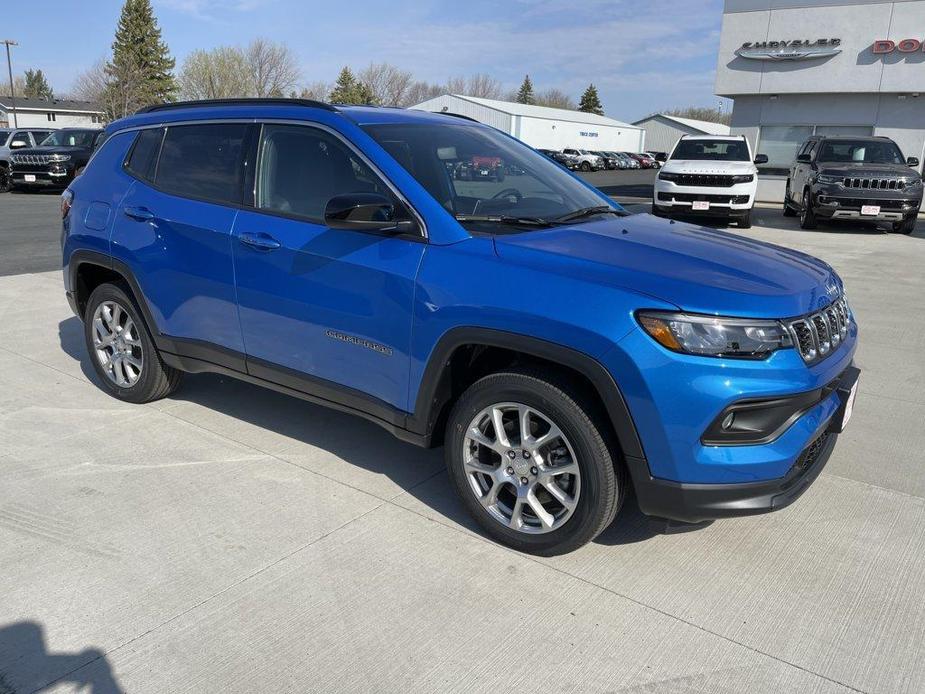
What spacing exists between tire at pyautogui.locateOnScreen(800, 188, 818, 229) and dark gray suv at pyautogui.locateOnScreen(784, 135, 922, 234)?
2 cm

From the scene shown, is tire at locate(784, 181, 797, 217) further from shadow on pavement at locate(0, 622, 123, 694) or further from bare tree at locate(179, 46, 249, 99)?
bare tree at locate(179, 46, 249, 99)

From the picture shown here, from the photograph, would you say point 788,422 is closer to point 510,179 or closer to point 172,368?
point 510,179

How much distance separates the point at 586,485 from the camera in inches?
116

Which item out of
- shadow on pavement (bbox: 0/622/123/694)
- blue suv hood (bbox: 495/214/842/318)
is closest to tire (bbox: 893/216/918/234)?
blue suv hood (bbox: 495/214/842/318)

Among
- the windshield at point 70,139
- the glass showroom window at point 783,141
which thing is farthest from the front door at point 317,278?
the glass showroom window at point 783,141

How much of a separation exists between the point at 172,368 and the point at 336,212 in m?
2.11

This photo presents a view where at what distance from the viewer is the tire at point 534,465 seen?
2.90 metres

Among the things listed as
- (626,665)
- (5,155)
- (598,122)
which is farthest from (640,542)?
(598,122)

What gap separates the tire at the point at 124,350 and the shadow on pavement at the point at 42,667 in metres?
2.20

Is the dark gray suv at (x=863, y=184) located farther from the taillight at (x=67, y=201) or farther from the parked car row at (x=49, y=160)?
the parked car row at (x=49, y=160)

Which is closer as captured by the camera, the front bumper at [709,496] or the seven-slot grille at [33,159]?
the front bumper at [709,496]

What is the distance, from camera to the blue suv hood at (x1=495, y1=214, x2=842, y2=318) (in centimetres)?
276

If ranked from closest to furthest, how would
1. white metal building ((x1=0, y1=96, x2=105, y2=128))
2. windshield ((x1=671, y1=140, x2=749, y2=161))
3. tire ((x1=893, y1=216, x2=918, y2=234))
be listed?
tire ((x1=893, y1=216, x2=918, y2=234)), windshield ((x1=671, y1=140, x2=749, y2=161)), white metal building ((x1=0, y1=96, x2=105, y2=128))

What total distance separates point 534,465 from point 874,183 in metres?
13.6
